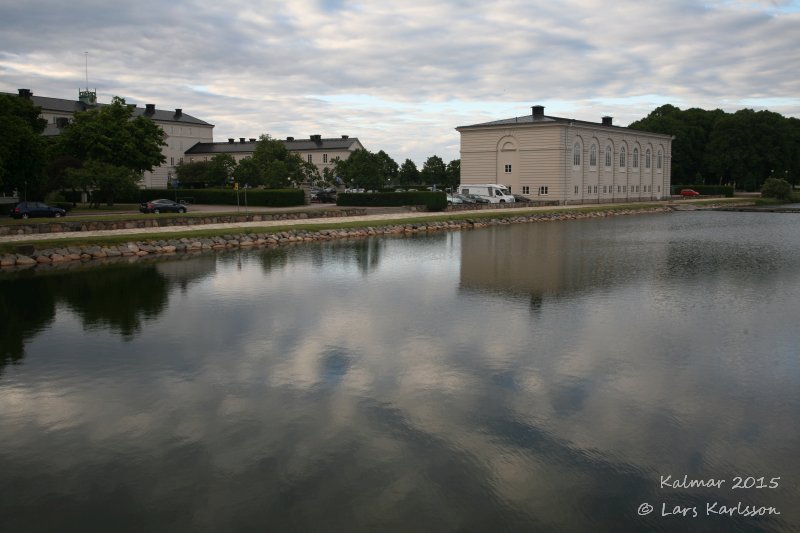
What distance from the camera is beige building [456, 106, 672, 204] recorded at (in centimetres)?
7938

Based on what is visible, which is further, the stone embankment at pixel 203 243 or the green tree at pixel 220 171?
the green tree at pixel 220 171

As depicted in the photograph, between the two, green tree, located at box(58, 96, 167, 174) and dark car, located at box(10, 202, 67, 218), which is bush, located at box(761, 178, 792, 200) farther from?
dark car, located at box(10, 202, 67, 218)

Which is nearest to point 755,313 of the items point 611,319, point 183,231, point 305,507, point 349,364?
point 611,319

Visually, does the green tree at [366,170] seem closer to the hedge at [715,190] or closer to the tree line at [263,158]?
the tree line at [263,158]

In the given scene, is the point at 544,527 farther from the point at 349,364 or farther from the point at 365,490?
the point at 349,364

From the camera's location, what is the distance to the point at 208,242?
121 ft

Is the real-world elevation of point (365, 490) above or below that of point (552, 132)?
below

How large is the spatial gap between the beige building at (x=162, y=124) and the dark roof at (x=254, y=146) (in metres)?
2.48

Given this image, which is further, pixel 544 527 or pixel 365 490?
pixel 365 490

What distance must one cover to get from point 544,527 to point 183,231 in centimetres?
3419

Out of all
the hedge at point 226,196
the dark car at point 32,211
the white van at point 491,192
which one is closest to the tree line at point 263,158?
the dark car at point 32,211

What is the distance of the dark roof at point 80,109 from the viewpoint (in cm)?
10213

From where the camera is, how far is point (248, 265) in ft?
96.8

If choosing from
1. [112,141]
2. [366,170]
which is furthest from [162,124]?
[112,141]
